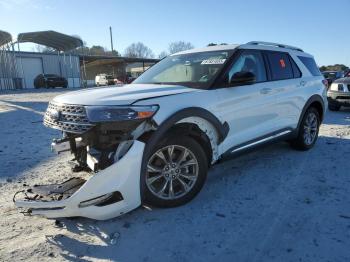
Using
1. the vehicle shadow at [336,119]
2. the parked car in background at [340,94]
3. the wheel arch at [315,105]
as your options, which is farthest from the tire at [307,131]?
the parked car in background at [340,94]

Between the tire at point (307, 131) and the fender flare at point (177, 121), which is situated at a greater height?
the fender flare at point (177, 121)

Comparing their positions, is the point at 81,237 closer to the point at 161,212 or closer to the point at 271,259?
the point at 161,212

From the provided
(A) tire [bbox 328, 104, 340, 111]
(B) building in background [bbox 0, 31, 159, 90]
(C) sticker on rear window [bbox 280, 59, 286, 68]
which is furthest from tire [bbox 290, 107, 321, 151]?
(B) building in background [bbox 0, 31, 159, 90]

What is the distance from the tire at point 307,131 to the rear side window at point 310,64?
2.23 ft

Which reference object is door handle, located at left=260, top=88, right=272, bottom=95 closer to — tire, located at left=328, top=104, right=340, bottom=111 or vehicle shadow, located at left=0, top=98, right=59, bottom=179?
vehicle shadow, located at left=0, top=98, right=59, bottom=179

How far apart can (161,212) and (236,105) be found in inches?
65.8

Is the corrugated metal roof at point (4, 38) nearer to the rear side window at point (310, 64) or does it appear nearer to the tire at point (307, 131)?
the rear side window at point (310, 64)

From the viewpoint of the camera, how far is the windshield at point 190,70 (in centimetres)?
457

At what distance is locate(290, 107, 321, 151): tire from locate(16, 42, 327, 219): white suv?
773 mm

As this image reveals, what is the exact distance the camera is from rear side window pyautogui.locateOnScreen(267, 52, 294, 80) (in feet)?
18.1

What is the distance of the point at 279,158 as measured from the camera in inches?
235

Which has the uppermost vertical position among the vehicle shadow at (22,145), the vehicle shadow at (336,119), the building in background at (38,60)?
the building in background at (38,60)

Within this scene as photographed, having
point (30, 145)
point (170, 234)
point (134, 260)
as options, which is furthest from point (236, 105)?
point (30, 145)

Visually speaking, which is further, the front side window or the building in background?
the building in background
